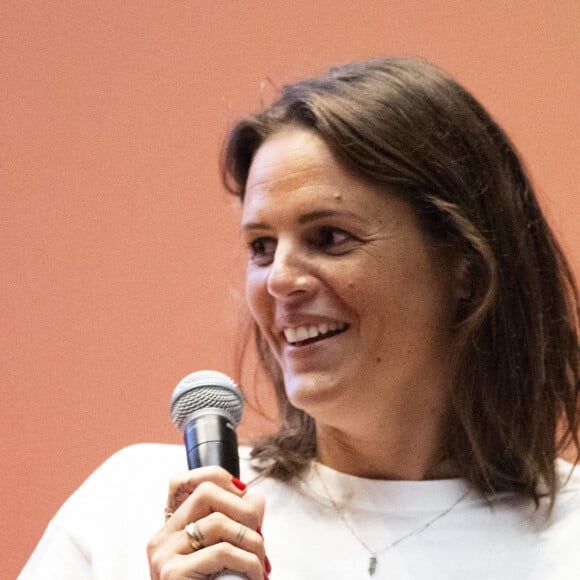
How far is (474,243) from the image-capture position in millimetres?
1742

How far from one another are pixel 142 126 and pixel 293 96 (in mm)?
520

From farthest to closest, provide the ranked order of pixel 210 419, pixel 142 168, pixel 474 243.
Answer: pixel 142 168 < pixel 474 243 < pixel 210 419

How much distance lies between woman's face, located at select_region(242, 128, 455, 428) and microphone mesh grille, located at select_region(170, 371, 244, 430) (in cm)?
29

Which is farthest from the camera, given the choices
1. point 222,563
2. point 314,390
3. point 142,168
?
point 142,168

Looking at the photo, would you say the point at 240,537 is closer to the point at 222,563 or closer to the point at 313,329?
the point at 222,563

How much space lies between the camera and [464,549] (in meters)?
1.69

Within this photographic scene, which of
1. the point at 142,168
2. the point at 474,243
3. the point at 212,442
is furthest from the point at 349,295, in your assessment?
the point at 142,168

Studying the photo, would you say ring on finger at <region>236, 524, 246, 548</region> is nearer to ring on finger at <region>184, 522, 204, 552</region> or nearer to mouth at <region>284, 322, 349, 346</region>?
ring on finger at <region>184, 522, 204, 552</region>

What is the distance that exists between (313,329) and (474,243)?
28 cm

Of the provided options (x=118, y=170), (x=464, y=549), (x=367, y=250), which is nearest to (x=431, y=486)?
(x=464, y=549)

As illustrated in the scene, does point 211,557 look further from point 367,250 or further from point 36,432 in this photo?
point 36,432

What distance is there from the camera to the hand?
3.85 ft

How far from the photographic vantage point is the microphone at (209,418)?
125 cm

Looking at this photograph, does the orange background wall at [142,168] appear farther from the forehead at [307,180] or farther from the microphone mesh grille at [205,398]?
the microphone mesh grille at [205,398]
